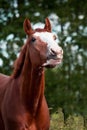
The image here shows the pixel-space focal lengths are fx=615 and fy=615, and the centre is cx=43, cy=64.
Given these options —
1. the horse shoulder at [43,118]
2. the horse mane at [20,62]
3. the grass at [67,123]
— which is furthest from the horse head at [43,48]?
the grass at [67,123]

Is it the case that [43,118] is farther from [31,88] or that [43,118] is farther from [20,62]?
[20,62]

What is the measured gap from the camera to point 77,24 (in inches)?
800

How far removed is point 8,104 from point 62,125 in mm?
1972

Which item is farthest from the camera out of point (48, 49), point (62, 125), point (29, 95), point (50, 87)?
point (50, 87)

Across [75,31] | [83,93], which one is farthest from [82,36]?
[83,93]

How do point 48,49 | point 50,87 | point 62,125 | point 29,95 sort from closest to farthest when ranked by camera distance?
1. point 48,49
2. point 29,95
3. point 62,125
4. point 50,87

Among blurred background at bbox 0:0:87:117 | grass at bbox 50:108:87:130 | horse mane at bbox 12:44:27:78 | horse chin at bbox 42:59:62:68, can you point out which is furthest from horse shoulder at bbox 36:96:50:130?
blurred background at bbox 0:0:87:117

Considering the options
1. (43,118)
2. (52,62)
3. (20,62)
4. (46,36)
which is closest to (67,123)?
(43,118)

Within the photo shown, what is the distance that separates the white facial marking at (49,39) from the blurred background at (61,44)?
40.2 ft

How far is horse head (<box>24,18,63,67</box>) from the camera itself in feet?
22.7

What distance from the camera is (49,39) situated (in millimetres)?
7152

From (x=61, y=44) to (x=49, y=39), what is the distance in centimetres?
1260

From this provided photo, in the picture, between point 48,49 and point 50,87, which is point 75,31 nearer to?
point 50,87

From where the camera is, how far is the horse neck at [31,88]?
751cm
